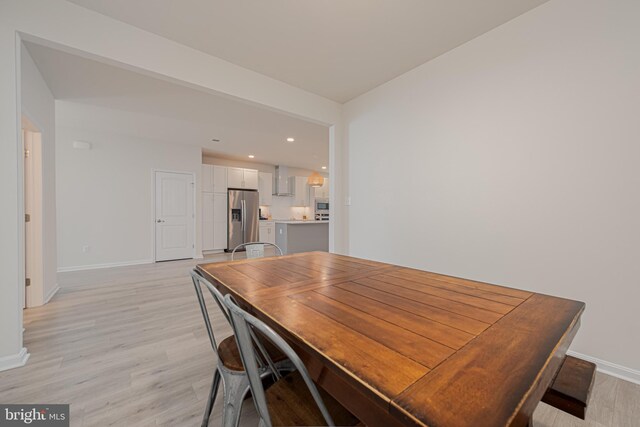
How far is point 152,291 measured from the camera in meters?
3.46

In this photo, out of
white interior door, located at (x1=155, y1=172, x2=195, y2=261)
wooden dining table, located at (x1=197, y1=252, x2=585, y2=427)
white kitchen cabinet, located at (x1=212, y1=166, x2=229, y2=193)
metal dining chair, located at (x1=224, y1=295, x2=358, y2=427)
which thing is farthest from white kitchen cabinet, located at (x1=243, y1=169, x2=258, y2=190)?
metal dining chair, located at (x1=224, y1=295, x2=358, y2=427)

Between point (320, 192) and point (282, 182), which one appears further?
point (320, 192)

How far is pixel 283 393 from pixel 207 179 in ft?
20.2

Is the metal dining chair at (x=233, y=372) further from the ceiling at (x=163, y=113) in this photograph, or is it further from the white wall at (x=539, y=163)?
the ceiling at (x=163, y=113)

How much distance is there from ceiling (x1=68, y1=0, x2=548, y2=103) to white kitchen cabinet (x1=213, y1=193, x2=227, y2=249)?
428cm

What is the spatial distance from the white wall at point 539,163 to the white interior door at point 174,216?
4880mm

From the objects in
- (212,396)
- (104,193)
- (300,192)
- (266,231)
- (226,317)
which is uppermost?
(300,192)

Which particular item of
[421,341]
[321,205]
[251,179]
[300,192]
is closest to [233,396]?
[421,341]

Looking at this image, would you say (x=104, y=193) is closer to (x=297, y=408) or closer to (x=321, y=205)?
(x=321, y=205)

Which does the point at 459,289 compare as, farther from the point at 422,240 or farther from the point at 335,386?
the point at 422,240

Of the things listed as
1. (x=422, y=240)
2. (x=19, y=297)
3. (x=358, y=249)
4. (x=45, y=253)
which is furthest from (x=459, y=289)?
(x=45, y=253)

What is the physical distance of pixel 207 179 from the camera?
248 inches

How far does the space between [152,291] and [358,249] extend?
9.31 feet

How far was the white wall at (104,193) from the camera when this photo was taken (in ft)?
14.9
